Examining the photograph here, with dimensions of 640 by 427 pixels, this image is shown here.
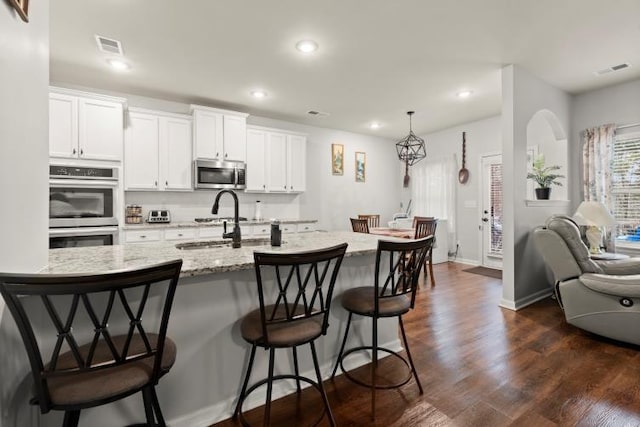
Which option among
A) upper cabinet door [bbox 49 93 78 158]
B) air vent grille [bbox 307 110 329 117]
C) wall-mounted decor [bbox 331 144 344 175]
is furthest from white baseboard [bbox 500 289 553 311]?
upper cabinet door [bbox 49 93 78 158]

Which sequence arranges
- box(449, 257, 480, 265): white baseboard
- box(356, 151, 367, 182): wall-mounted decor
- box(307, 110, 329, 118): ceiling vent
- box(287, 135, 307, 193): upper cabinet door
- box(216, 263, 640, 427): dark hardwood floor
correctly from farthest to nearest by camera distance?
box(356, 151, 367, 182): wall-mounted decor
box(449, 257, 480, 265): white baseboard
box(287, 135, 307, 193): upper cabinet door
box(307, 110, 329, 118): ceiling vent
box(216, 263, 640, 427): dark hardwood floor

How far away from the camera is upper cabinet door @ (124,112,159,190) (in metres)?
3.82

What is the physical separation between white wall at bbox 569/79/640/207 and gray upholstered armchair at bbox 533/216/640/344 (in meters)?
1.84

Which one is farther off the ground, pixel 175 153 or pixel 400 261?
pixel 175 153

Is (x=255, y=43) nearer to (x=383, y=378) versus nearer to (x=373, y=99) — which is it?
(x=373, y=99)

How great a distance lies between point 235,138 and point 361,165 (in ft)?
9.67

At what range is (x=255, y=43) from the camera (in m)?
2.85

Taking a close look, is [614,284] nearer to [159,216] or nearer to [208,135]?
[208,135]

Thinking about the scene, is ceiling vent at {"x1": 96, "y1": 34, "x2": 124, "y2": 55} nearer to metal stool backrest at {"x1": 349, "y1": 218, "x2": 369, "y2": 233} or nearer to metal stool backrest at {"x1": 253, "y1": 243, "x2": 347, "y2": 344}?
metal stool backrest at {"x1": 253, "y1": 243, "x2": 347, "y2": 344}

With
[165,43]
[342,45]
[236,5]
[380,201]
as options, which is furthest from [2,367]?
[380,201]

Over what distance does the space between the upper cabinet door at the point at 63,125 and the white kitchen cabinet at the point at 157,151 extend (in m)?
0.56

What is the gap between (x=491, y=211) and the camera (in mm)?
5516

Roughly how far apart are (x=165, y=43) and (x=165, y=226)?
81.8 inches

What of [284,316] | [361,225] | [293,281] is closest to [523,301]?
[361,225]
